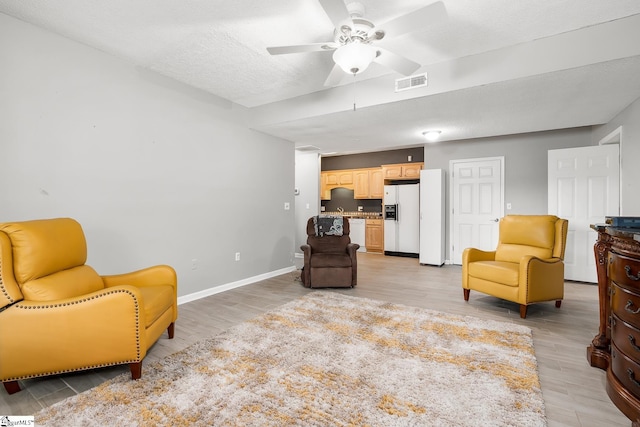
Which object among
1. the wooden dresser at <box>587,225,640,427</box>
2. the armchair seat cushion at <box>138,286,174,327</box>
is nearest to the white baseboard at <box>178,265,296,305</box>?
the armchair seat cushion at <box>138,286,174,327</box>

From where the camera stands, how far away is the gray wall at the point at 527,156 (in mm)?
5008

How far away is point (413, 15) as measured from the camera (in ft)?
6.23

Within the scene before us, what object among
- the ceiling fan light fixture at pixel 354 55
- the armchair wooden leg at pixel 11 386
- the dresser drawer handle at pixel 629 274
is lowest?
the armchair wooden leg at pixel 11 386

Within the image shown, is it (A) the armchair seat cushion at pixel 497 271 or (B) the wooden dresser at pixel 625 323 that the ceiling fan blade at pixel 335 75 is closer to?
(B) the wooden dresser at pixel 625 323

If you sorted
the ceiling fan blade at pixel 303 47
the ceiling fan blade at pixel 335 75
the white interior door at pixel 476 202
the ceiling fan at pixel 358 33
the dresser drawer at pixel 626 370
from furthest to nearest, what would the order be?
1. the white interior door at pixel 476 202
2. the ceiling fan blade at pixel 335 75
3. the ceiling fan blade at pixel 303 47
4. the ceiling fan at pixel 358 33
5. the dresser drawer at pixel 626 370

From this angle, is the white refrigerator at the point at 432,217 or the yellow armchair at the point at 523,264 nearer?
the yellow armchair at the point at 523,264

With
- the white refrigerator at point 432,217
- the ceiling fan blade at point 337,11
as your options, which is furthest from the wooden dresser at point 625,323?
the white refrigerator at point 432,217

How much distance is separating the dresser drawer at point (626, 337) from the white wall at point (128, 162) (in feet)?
12.6

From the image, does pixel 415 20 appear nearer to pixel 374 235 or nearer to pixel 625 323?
pixel 625 323

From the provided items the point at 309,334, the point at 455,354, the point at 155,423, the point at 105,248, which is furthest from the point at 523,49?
the point at 105,248

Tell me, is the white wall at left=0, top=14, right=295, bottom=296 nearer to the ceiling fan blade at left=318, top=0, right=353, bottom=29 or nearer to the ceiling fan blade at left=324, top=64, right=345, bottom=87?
the ceiling fan blade at left=324, top=64, right=345, bottom=87

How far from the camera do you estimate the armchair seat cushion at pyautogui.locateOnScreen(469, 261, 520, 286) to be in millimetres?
3150

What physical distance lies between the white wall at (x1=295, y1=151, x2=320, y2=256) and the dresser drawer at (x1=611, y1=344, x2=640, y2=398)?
528cm

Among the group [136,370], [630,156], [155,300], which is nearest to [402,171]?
[630,156]
